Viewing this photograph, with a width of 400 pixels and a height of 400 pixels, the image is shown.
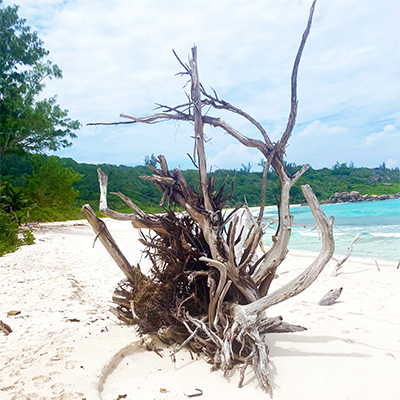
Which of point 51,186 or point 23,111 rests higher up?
point 23,111

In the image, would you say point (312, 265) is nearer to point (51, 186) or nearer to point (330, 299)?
point (330, 299)

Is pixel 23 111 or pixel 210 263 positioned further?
pixel 23 111

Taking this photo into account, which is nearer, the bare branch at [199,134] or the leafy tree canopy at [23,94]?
the bare branch at [199,134]

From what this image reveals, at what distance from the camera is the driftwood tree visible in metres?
2.79

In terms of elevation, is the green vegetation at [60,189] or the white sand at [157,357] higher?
the green vegetation at [60,189]

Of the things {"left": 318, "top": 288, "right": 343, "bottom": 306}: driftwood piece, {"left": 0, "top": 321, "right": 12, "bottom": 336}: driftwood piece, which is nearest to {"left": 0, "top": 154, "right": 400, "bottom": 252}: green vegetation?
{"left": 318, "top": 288, "right": 343, "bottom": 306}: driftwood piece

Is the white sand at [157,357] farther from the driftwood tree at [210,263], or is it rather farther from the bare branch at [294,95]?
the bare branch at [294,95]

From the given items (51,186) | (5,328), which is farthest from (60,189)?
(5,328)

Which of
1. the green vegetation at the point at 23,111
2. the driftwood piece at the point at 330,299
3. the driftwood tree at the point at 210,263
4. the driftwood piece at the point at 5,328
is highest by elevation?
the green vegetation at the point at 23,111

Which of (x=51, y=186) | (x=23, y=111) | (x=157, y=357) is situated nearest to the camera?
(x=157, y=357)

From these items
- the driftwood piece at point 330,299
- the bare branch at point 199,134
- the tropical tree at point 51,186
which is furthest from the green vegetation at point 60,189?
the driftwood piece at point 330,299

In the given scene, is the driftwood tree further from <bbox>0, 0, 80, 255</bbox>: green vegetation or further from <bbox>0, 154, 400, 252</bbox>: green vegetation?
<bbox>0, 0, 80, 255</bbox>: green vegetation

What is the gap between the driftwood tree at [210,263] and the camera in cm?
→ 279

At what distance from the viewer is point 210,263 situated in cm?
285
